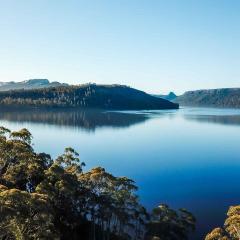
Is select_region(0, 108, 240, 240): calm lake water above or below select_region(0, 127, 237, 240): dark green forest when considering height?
below

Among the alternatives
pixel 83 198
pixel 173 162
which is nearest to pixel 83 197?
pixel 83 198

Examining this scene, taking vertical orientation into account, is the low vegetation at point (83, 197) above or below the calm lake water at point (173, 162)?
above

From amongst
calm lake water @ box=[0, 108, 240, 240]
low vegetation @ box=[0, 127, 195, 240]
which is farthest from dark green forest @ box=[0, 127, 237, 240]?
calm lake water @ box=[0, 108, 240, 240]

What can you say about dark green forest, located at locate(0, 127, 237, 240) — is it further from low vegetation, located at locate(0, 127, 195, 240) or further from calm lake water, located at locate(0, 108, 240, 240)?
calm lake water, located at locate(0, 108, 240, 240)

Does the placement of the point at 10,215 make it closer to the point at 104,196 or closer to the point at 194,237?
the point at 104,196

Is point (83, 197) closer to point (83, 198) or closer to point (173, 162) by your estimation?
point (83, 198)

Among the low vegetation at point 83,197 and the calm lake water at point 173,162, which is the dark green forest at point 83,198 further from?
the calm lake water at point 173,162

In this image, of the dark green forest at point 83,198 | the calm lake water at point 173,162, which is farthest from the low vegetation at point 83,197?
the calm lake water at point 173,162

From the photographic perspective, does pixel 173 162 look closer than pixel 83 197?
No

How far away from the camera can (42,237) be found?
32.2 metres

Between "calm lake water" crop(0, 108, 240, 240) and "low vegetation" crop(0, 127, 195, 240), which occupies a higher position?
"low vegetation" crop(0, 127, 195, 240)

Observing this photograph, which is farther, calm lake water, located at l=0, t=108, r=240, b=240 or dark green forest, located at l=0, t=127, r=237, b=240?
calm lake water, located at l=0, t=108, r=240, b=240

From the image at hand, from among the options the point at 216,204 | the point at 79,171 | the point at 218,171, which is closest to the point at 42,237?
the point at 79,171

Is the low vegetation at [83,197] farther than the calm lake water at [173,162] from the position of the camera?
No
